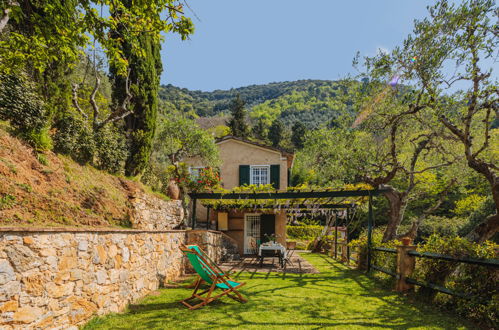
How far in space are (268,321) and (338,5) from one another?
9.04 metres

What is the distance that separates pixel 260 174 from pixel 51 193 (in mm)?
10040

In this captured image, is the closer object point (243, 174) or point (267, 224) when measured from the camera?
point (267, 224)

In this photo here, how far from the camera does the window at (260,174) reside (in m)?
14.2

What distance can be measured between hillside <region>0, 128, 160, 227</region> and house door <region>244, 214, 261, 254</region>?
7533mm

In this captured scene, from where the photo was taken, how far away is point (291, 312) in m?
4.25

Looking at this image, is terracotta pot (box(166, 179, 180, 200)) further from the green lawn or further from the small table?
the green lawn

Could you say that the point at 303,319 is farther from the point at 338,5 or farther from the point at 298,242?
the point at 298,242

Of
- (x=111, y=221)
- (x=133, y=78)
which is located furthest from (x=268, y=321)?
(x=133, y=78)

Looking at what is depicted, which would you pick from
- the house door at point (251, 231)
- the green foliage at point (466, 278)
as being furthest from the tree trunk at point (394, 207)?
the house door at point (251, 231)

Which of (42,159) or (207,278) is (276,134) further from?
(207,278)

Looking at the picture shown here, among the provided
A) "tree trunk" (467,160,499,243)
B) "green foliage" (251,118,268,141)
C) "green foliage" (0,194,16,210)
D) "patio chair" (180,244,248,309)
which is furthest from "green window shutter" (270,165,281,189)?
"green foliage" (251,118,268,141)

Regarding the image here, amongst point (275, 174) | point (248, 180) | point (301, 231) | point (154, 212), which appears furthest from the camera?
point (301, 231)

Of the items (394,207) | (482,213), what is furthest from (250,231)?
(482,213)

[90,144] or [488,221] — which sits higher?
[90,144]
